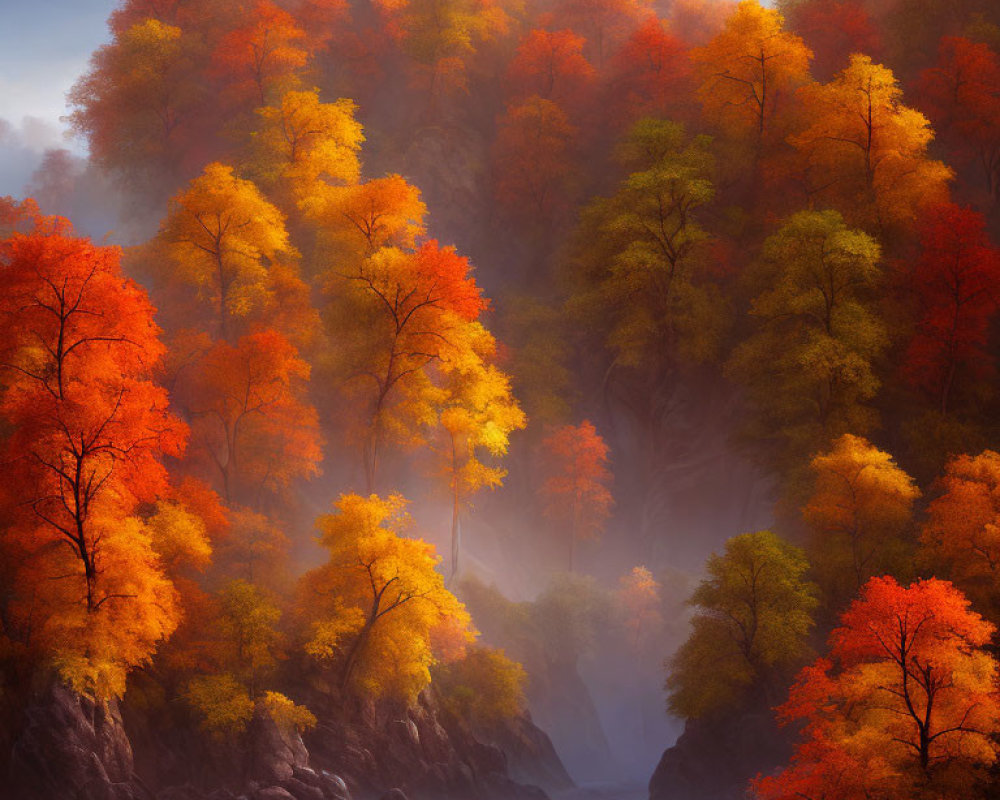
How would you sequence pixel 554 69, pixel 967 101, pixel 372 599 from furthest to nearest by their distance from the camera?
pixel 554 69 < pixel 967 101 < pixel 372 599

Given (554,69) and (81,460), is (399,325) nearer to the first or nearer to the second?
(81,460)

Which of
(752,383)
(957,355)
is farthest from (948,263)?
(752,383)

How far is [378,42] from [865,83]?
121 ft

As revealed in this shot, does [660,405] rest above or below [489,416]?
above

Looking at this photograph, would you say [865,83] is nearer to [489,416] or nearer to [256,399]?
[489,416]

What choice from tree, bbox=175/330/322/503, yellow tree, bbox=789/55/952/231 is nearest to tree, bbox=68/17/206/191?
tree, bbox=175/330/322/503

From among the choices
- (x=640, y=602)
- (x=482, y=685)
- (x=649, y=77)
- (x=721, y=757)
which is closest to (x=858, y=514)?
(x=721, y=757)

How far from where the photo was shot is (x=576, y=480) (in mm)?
47594

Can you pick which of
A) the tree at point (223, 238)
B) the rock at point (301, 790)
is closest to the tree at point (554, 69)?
the tree at point (223, 238)

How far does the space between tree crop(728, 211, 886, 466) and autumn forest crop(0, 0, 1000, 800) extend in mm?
202

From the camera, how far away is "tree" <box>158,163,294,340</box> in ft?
125

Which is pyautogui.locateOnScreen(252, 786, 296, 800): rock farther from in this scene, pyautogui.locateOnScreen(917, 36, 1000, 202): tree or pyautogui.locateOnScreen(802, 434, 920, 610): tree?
pyautogui.locateOnScreen(917, 36, 1000, 202): tree

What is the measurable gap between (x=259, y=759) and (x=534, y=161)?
41.9 m

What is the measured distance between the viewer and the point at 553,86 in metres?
59.1
